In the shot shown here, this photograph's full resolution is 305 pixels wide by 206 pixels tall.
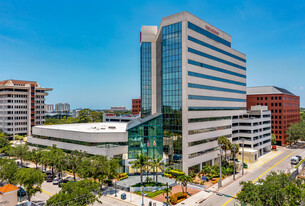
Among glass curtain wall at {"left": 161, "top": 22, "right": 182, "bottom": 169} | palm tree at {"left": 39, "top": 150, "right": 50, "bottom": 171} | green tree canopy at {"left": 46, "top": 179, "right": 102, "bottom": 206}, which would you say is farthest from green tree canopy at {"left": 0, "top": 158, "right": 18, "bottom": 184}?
glass curtain wall at {"left": 161, "top": 22, "right": 182, "bottom": 169}

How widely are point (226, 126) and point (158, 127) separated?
3080cm

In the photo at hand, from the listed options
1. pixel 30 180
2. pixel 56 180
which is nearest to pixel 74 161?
pixel 56 180

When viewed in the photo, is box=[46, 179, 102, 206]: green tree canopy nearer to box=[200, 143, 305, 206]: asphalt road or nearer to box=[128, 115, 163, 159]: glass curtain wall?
box=[200, 143, 305, 206]: asphalt road

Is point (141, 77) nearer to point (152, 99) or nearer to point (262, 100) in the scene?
point (152, 99)

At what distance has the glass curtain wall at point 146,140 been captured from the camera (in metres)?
58.1

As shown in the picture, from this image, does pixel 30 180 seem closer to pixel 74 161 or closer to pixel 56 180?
pixel 74 161

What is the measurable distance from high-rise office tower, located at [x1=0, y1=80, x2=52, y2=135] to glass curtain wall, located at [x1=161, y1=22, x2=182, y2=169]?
93824 millimetres

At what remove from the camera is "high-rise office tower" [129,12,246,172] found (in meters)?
59.2

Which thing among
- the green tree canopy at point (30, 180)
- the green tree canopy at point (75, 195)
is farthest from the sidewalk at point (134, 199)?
the green tree canopy at point (30, 180)

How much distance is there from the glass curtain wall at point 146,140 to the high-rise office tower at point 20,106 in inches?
3479

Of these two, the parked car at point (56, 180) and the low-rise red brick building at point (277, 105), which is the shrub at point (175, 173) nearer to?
the parked car at point (56, 180)

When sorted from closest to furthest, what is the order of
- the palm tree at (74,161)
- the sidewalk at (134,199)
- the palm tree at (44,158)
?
the sidewalk at (134,199), the palm tree at (74,161), the palm tree at (44,158)

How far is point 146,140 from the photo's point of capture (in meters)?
58.8

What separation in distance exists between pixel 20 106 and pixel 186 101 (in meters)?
103
